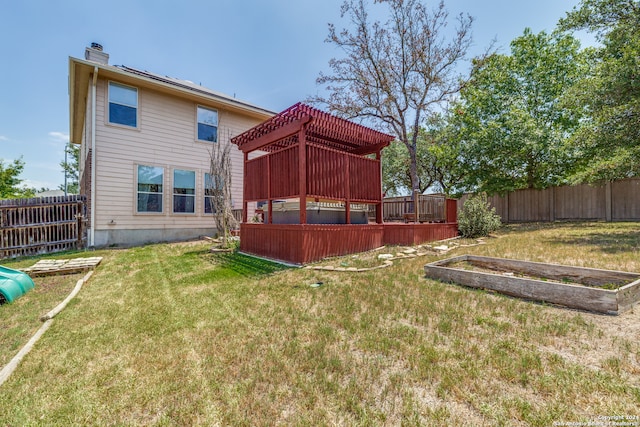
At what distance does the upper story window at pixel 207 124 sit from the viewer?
440 inches

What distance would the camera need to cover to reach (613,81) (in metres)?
7.37

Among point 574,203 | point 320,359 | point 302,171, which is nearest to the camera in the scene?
point 320,359

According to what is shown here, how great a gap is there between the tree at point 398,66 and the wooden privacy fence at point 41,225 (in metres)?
11.0

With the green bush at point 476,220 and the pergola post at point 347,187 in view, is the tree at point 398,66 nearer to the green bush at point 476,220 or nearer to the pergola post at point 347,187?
the green bush at point 476,220

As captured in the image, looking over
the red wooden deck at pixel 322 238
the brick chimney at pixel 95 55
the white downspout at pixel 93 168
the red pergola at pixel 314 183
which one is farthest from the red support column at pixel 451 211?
the brick chimney at pixel 95 55

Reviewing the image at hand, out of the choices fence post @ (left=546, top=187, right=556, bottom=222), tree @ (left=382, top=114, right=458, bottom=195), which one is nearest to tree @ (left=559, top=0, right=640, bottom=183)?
fence post @ (left=546, top=187, right=556, bottom=222)

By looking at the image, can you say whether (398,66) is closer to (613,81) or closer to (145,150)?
(613,81)

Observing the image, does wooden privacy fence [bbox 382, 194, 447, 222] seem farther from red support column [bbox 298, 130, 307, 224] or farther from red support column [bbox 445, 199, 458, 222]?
red support column [bbox 298, 130, 307, 224]

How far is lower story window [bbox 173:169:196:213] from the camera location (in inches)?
410

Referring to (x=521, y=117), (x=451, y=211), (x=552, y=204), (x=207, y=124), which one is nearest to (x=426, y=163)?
(x=521, y=117)

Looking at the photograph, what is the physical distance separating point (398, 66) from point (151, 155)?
36.6ft

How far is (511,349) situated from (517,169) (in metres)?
14.3

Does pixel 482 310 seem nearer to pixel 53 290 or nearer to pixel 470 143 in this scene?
pixel 53 290

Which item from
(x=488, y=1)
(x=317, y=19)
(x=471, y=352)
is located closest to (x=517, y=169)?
(x=488, y=1)
